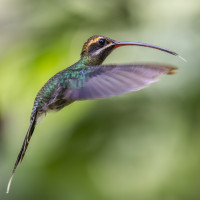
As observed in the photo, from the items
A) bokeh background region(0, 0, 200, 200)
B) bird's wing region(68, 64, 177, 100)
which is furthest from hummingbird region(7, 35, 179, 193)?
bokeh background region(0, 0, 200, 200)

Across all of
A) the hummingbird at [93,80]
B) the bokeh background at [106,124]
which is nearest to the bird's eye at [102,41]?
the hummingbird at [93,80]

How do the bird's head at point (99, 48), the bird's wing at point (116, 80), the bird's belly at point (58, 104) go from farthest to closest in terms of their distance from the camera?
the bird's head at point (99, 48) < the bird's belly at point (58, 104) < the bird's wing at point (116, 80)

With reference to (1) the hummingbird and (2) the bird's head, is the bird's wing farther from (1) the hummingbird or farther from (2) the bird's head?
(2) the bird's head

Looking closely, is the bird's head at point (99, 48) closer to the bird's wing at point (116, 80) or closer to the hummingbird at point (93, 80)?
the hummingbird at point (93, 80)

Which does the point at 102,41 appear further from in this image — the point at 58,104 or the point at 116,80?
→ the point at 116,80

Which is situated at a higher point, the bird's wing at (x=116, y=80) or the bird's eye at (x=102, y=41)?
the bird's eye at (x=102, y=41)

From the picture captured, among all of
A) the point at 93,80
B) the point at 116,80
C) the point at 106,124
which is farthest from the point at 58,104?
the point at 106,124

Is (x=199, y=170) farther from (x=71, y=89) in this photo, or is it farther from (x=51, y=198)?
(x=71, y=89)
